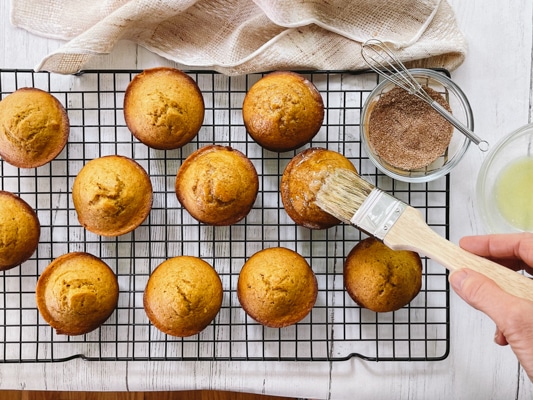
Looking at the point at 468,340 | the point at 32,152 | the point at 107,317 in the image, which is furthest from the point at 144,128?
the point at 468,340

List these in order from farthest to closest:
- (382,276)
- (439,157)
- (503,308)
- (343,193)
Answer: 1. (439,157)
2. (382,276)
3. (343,193)
4. (503,308)

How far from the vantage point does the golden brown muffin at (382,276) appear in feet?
6.39

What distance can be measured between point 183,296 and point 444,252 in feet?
2.79

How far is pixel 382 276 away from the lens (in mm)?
1941

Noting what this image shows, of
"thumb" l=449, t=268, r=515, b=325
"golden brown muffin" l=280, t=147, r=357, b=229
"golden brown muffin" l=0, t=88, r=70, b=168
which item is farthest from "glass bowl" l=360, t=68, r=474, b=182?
"golden brown muffin" l=0, t=88, r=70, b=168

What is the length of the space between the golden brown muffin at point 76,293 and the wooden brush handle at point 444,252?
3.22ft

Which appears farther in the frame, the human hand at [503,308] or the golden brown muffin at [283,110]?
the golden brown muffin at [283,110]

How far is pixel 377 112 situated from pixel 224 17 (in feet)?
2.24

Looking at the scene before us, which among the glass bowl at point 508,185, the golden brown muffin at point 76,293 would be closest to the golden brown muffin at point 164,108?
the golden brown muffin at point 76,293

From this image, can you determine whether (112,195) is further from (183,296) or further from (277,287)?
(277,287)

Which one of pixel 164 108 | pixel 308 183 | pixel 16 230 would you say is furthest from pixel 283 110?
pixel 16 230

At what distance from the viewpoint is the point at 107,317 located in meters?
2.03

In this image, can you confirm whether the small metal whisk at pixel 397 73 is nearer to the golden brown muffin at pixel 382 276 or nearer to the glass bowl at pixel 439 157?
the glass bowl at pixel 439 157

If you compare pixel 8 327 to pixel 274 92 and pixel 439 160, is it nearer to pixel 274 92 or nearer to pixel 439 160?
pixel 274 92
